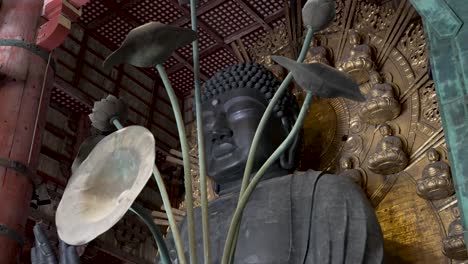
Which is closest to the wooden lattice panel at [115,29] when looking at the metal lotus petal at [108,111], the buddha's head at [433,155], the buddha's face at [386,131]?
the buddha's face at [386,131]

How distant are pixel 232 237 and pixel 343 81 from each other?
513 millimetres

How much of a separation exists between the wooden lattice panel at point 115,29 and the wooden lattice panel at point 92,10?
11 cm

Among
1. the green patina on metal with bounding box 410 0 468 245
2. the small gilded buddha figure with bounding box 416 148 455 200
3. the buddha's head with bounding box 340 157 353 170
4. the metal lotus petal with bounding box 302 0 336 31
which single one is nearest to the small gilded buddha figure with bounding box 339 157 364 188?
the buddha's head with bounding box 340 157 353 170

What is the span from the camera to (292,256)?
294 cm

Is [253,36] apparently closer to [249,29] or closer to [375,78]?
[249,29]

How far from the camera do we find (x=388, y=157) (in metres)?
3.35

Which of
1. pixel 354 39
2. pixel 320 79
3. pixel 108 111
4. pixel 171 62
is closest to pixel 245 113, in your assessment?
pixel 354 39

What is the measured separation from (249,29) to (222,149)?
2272mm

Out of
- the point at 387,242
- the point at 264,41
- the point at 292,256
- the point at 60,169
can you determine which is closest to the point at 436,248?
the point at 387,242

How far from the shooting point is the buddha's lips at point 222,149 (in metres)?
3.51

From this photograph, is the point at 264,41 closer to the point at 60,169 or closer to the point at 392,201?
the point at 392,201

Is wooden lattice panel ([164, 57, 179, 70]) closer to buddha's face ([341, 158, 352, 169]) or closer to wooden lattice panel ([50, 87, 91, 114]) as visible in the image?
wooden lattice panel ([50, 87, 91, 114])

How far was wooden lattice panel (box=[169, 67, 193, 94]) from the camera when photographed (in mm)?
6086

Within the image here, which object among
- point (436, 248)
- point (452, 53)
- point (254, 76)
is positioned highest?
point (254, 76)
